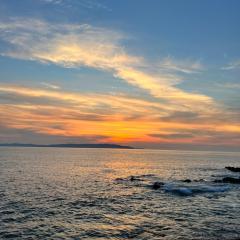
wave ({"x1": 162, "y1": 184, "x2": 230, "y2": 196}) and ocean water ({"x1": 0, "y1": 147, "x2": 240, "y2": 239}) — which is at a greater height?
wave ({"x1": 162, "y1": 184, "x2": 230, "y2": 196})

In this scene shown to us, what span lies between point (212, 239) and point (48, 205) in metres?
20.7

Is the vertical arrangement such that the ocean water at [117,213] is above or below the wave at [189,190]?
below

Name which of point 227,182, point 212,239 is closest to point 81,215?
point 212,239

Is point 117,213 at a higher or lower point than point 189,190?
lower

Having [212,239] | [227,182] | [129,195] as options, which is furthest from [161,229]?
[227,182]

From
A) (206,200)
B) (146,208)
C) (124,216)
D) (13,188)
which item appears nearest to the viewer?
(124,216)

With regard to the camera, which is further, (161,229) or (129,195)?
(129,195)

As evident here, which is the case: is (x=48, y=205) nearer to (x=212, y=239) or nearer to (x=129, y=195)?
(x=129, y=195)

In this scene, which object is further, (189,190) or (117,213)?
(189,190)

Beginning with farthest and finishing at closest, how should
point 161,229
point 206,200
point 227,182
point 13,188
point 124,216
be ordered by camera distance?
point 227,182
point 13,188
point 206,200
point 124,216
point 161,229

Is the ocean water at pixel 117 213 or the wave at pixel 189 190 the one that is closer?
the ocean water at pixel 117 213

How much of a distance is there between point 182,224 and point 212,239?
5440mm

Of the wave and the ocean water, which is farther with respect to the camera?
the wave

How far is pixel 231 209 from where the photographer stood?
39438 millimetres
